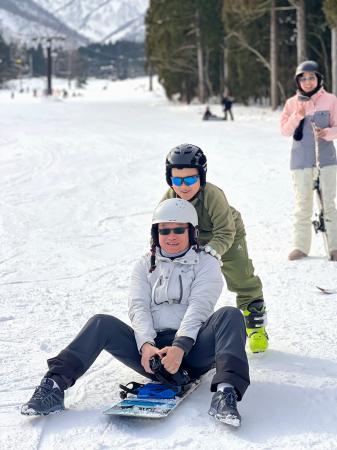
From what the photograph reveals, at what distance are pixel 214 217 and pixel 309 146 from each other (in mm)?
2811

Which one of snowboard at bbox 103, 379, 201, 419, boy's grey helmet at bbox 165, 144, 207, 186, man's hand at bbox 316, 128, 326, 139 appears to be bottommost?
snowboard at bbox 103, 379, 201, 419

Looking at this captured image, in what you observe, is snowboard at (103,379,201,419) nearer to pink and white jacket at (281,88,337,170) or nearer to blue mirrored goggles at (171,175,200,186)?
blue mirrored goggles at (171,175,200,186)

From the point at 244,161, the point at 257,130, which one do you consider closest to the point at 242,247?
the point at 244,161

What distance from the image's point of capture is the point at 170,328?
155 inches

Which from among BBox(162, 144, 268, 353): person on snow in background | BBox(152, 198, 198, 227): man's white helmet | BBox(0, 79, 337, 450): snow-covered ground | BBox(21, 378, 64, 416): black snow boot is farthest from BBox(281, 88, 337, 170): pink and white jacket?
BBox(21, 378, 64, 416): black snow boot

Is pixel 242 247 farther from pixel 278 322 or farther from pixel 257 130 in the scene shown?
pixel 257 130

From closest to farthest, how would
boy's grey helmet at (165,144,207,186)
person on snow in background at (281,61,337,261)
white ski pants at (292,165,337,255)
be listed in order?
1. boy's grey helmet at (165,144,207,186)
2. person on snow in background at (281,61,337,261)
3. white ski pants at (292,165,337,255)

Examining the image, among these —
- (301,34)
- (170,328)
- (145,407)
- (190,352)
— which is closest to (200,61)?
(301,34)

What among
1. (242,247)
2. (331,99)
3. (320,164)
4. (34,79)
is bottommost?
(242,247)

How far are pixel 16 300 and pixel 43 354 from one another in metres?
1.49

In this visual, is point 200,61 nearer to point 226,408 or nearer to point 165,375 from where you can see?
point 165,375

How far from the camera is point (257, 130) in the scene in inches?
900

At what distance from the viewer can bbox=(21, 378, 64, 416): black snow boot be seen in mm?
3482

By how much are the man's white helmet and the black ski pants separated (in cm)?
53
